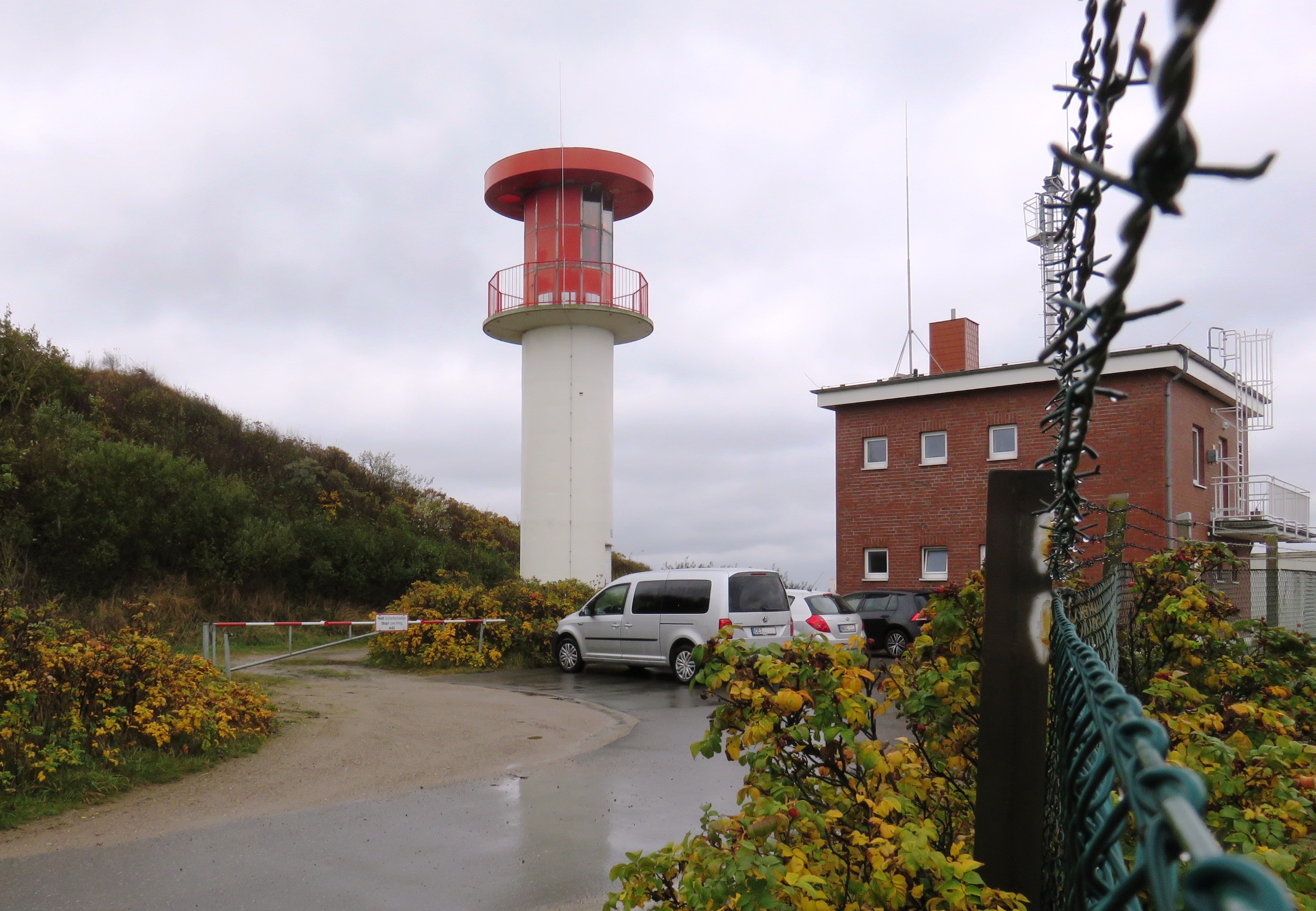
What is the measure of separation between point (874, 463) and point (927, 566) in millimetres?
3282

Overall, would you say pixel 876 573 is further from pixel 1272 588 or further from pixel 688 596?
pixel 1272 588

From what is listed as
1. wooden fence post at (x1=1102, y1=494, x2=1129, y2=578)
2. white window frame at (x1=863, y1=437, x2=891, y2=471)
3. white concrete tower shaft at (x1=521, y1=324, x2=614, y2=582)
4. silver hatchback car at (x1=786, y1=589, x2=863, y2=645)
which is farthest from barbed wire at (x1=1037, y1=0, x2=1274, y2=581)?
white window frame at (x1=863, y1=437, x2=891, y2=471)

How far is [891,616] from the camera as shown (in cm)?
A: 2333

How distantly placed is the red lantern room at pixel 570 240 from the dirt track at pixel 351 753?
10.6 m

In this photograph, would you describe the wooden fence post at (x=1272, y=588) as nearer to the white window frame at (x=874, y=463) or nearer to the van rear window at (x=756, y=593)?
the van rear window at (x=756, y=593)

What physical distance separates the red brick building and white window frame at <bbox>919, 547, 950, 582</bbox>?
38mm

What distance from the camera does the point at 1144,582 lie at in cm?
637

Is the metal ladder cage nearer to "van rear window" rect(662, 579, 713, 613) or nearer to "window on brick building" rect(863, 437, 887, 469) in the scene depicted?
"van rear window" rect(662, 579, 713, 613)

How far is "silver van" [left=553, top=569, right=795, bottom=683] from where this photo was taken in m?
17.0

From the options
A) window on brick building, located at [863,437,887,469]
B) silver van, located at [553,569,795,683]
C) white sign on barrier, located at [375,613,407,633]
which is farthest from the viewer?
window on brick building, located at [863,437,887,469]

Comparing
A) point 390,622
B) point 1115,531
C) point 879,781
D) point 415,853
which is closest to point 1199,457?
point 390,622

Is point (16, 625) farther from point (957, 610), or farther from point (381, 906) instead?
point (957, 610)

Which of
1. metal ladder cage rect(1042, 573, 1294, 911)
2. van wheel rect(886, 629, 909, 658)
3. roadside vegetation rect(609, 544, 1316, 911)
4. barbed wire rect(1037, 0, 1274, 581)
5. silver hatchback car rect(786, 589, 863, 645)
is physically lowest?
van wheel rect(886, 629, 909, 658)

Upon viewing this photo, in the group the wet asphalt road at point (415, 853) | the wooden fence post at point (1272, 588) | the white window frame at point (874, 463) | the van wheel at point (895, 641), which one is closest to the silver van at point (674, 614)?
the van wheel at point (895, 641)
